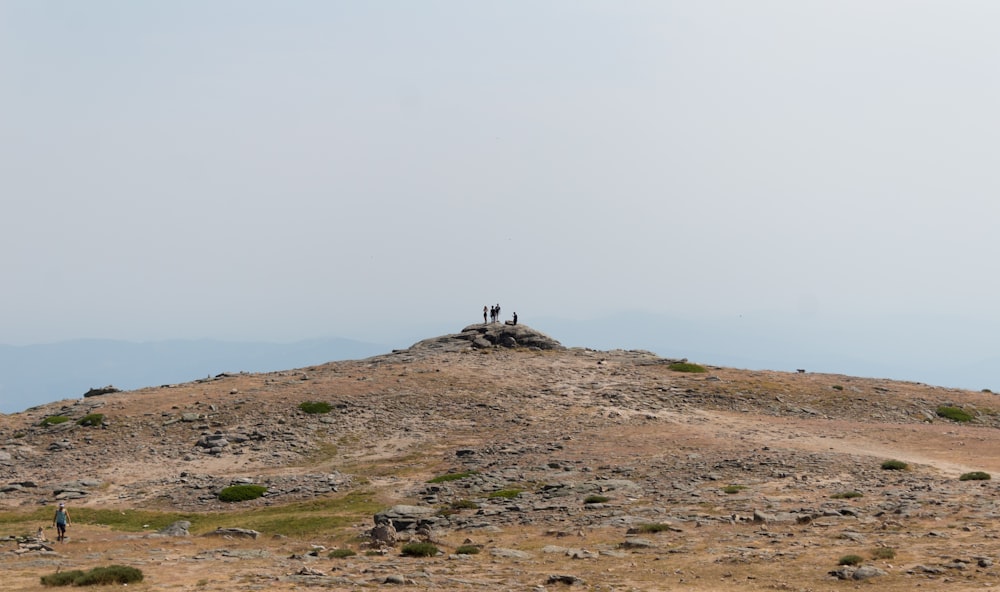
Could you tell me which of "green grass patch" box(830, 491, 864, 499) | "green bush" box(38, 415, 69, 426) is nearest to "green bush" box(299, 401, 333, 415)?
"green bush" box(38, 415, 69, 426)

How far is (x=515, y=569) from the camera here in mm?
27266

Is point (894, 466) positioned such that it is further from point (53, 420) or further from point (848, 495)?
point (53, 420)

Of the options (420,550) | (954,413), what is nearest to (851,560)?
(420,550)

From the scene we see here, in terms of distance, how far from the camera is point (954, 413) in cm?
6469

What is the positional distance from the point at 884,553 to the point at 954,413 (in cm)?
4563

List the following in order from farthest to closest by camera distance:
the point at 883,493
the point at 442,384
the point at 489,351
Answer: the point at 489,351
the point at 442,384
the point at 883,493

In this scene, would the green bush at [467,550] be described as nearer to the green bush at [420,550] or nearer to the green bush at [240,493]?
the green bush at [420,550]

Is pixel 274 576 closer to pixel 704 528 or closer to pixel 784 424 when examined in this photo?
pixel 704 528

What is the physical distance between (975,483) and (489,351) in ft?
157

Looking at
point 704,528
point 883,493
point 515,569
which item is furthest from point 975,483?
point 515,569

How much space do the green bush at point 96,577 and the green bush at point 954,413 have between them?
60142mm

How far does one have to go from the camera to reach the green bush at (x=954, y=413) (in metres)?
64.1

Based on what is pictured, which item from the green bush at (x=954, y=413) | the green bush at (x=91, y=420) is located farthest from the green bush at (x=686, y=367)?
the green bush at (x=91, y=420)

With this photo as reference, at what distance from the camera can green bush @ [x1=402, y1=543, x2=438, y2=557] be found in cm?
3000
